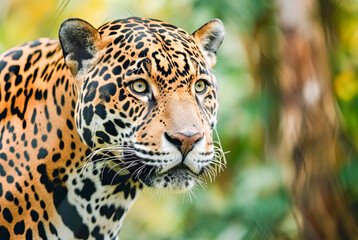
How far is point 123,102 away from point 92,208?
34 centimetres

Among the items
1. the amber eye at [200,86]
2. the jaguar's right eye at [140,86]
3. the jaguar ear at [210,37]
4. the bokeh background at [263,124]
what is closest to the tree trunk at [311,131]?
the bokeh background at [263,124]

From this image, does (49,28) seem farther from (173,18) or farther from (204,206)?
(204,206)

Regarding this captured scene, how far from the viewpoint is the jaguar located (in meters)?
1.27

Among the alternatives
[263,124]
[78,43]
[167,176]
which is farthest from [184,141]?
[263,124]

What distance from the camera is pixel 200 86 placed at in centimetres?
133

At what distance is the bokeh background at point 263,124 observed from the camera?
12.2ft

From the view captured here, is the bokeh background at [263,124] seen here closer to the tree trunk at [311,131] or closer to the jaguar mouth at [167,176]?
the tree trunk at [311,131]

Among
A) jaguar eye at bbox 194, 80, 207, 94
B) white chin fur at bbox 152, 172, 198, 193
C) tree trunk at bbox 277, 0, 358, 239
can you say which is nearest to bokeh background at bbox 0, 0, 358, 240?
tree trunk at bbox 277, 0, 358, 239

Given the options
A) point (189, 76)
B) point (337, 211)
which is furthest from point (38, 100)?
point (337, 211)

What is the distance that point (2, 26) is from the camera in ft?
5.77

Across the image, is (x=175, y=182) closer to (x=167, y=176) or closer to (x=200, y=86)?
(x=167, y=176)

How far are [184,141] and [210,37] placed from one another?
0.34 metres

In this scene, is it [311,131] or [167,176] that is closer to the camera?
[167,176]

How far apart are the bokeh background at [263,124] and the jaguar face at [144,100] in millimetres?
1739
